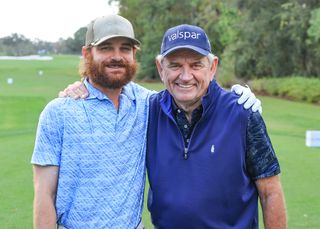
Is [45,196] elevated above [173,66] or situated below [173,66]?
below

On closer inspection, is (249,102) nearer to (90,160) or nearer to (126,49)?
(126,49)

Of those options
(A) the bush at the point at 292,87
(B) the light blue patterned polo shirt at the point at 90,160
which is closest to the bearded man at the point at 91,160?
(B) the light blue patterned polo shirt at the point at 90,160

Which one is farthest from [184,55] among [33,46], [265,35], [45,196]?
[33,46]

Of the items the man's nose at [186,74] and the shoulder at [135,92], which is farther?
the shoulder at [135,92]

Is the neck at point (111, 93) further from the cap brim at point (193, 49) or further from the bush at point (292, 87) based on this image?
the bush at point (292, 87)

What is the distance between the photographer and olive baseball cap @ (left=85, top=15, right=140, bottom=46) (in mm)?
3125

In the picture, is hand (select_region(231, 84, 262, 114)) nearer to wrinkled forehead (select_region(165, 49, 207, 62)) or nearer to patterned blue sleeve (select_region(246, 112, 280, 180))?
patterned blue sleeve (select_region(246, 112, 280, 180))

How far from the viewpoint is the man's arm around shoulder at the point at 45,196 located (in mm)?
2998

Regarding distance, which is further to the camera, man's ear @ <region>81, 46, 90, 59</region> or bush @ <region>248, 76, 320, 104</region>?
bush @ <region>248, 76, 320, 104</region>

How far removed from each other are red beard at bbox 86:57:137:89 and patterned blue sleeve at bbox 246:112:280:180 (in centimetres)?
70

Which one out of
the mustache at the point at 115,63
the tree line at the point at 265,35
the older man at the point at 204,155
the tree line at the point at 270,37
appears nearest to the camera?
the older man at the point at 204,155

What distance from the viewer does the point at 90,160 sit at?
2996 mm

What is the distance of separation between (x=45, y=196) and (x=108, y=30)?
2.96 ft

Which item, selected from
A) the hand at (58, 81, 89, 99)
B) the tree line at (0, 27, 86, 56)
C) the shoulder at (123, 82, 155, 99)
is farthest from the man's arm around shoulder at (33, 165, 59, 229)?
the tree line at (0, 27, 86, 56)
